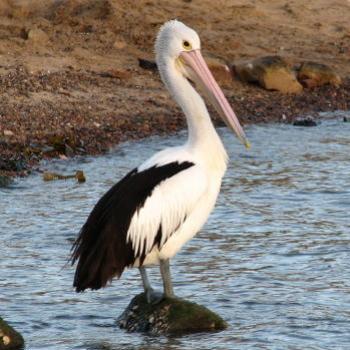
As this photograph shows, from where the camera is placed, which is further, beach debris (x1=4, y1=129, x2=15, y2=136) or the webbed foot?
beach debris (x1=4, y1=129, x2=15, y2=136)

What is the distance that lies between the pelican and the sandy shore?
4263 mm

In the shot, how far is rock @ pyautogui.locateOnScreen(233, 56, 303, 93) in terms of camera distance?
14516 millimetres

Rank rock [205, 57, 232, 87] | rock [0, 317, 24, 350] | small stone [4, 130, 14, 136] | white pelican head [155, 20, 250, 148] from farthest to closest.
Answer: rock [205, 57, 232, 87] < small stone [4, 130, 14, 136] < white pelican head [155, 20, 250, 148] < rock [0, 317, 24, 350]

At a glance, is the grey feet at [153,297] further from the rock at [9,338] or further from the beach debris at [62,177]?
the beach debris at [62,177]

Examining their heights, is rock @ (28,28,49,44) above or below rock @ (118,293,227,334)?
above

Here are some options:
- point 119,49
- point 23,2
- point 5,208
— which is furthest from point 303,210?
point 23,2

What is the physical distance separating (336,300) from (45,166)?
4324 millimetres

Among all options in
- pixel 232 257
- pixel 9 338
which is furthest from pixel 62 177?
pixel 9 338

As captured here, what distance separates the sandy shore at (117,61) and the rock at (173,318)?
414 cm

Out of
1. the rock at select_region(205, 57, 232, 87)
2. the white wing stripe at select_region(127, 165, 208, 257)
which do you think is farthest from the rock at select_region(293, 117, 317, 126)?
the white wing stripe at select_region(127, 165, 208, 257)

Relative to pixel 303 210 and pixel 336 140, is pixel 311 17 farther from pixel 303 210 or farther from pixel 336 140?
pixel 303 210

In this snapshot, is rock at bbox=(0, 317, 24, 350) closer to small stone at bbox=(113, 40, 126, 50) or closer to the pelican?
the pelican

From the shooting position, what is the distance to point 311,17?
16.6m

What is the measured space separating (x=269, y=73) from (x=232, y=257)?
5.71 m
